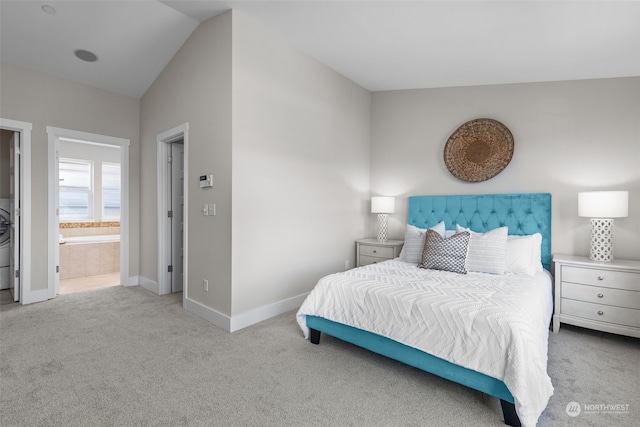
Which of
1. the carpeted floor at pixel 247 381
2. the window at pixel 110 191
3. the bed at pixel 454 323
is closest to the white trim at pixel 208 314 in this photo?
the carpeted floor at pixel 247 381

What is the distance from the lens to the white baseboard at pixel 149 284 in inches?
161

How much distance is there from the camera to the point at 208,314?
314 cm

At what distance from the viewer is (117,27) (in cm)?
323

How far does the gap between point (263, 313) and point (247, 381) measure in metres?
1.12

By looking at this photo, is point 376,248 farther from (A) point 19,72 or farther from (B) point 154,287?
(A) point 19,72

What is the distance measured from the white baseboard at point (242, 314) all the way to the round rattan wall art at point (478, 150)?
2.47 metres

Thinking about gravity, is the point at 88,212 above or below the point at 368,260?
above

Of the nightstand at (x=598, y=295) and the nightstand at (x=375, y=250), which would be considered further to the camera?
the nightstand at (x=375, y=250)

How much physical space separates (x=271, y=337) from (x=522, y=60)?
358 cm

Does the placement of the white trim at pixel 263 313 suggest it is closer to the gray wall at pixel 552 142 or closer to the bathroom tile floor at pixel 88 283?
the gray wall at pixel 552 142

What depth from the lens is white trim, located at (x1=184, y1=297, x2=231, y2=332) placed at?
9.59 feet

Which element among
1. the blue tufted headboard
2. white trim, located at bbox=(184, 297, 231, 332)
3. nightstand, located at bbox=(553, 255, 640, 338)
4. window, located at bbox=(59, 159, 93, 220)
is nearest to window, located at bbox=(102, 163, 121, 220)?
window, located at bbox=(59, 159, 93, 220)

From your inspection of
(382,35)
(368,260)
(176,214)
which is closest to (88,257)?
(176,214)

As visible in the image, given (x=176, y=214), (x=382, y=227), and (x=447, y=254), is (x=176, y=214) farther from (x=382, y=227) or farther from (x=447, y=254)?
(x=447, y=254)
